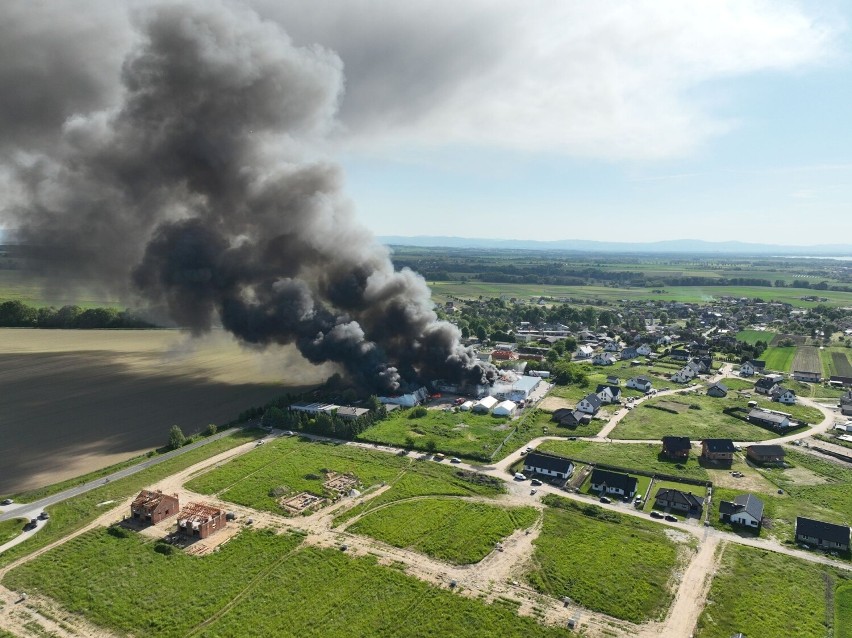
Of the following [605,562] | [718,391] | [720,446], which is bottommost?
[605,562]

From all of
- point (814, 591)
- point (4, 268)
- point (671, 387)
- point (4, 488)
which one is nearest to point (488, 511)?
point (814, 591)

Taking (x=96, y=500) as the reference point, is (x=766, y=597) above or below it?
below

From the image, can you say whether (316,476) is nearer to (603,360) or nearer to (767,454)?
(767,454)

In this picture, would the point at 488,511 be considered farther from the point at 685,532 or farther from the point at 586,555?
the point at 685,532

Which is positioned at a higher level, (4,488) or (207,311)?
(207,311)

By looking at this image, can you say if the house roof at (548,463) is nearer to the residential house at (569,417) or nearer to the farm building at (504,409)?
the residential house at (569,417)

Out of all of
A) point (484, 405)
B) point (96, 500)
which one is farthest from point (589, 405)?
point (96, 500)

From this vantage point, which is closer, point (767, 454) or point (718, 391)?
point (767, 454)

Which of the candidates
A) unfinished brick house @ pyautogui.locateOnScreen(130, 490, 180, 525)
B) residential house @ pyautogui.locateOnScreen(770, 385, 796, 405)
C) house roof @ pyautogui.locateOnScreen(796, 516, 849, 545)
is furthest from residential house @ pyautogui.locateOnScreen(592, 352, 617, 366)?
unfinished brick house @ pyautogui.locateOnScreen(130, 490, 180, 525)
